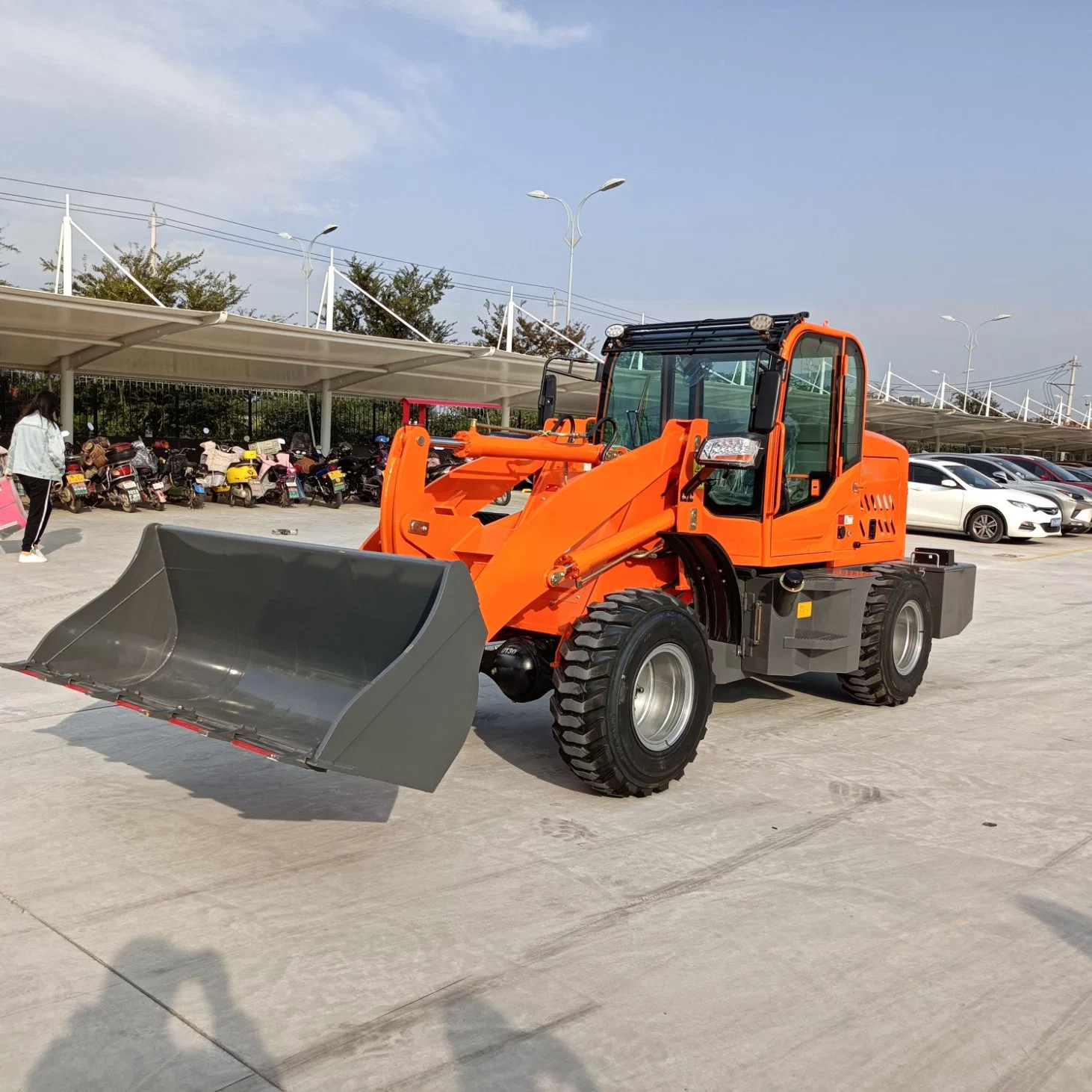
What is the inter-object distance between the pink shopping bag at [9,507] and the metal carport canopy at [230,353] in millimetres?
3447

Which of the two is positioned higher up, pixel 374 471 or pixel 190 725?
pixel 374 471

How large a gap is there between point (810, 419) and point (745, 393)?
50 cm

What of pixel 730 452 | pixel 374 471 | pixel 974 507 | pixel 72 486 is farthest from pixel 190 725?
pixel 974 507

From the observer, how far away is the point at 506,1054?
3238 millimetres

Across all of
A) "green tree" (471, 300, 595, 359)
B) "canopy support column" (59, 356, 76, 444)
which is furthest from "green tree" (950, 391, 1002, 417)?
"canopy support column" (59, 356, 76, 444)

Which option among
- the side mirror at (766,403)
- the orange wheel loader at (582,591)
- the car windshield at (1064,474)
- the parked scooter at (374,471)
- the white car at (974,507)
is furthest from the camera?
the car windshield at (1064,474)

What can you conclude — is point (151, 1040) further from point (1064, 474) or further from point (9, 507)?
point (1064, 474)

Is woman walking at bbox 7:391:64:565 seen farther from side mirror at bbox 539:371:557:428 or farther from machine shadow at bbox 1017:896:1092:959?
machine shadow at bbox 1017:896:1092:959

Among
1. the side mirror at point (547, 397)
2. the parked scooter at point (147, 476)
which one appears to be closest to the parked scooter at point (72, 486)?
the parked scooter at point (147, 476)

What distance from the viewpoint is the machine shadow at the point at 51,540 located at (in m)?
13.7

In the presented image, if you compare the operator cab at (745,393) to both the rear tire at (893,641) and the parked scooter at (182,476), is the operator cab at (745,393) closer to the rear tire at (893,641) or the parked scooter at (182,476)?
the rear tire at (893,641)

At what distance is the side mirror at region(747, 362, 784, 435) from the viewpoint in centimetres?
611

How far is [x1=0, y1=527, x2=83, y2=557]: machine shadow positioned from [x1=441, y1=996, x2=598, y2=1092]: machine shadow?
1145 centimetres

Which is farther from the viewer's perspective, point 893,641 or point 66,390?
point 66,390
